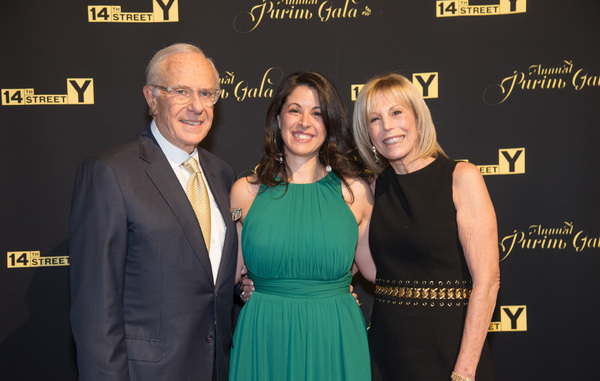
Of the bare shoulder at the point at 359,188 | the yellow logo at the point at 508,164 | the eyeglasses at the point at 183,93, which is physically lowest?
the bare shoulder at the point at 359,188

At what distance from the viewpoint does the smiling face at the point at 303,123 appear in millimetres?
2270

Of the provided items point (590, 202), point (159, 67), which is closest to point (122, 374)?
point (159, 67)

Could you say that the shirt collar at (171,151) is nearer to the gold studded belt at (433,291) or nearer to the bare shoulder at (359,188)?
the bare shoulder at (359,188)

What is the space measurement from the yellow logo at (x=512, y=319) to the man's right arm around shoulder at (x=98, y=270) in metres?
2.50

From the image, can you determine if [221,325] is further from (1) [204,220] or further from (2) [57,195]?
(2) [57,195]

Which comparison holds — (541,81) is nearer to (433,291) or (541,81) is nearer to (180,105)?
(433,291)

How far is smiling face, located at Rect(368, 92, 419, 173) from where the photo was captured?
2.09 metres

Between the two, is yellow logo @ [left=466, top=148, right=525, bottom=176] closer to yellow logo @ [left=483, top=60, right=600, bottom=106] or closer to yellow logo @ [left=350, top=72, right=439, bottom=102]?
yellow logo @ [left=483, top=60, right=600, bottom=106]

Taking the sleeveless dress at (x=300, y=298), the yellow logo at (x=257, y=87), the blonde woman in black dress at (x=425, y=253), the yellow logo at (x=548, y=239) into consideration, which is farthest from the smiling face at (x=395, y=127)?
the yellow logo at (x=548, y=239)

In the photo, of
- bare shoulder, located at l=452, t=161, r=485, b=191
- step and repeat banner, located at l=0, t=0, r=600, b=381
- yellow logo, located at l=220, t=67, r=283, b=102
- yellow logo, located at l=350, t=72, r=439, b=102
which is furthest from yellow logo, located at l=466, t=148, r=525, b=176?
yellow logo, located at l=220, t=67, r=283, b=102

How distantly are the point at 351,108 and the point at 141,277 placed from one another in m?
1.89

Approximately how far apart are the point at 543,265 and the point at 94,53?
130 inches

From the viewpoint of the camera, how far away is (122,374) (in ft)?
5.30

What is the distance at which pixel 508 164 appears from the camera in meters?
3.12
